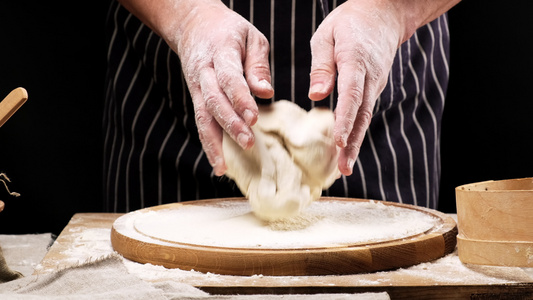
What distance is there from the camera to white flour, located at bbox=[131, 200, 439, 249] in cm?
117

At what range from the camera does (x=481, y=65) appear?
8.39 ft

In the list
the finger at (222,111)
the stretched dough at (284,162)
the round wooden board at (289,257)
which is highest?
the finger at (222,111)

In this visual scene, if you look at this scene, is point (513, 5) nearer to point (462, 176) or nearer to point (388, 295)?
point (462, 176)

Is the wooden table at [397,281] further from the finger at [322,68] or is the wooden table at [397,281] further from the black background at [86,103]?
the black background at [86,103]

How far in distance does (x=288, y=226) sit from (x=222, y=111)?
26cm

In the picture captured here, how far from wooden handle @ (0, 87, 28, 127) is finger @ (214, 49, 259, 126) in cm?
39

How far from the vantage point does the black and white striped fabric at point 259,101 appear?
5.78 ft

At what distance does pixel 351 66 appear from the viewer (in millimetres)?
1278

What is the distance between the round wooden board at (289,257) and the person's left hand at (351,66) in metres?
0.22

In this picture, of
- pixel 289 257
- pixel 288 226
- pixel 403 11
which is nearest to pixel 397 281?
pixel 289 257

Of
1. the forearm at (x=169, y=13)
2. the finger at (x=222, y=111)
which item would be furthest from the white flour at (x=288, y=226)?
the forearm at (x=169, y=13)

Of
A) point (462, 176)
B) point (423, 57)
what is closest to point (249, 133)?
point (423, 57)

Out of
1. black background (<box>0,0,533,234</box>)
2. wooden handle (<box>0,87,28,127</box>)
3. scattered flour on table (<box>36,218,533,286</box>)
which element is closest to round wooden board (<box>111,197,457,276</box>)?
scattered flour on table (<box>36,218,533,286</box>)

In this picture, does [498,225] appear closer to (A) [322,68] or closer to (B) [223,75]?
(A) [322,68]
